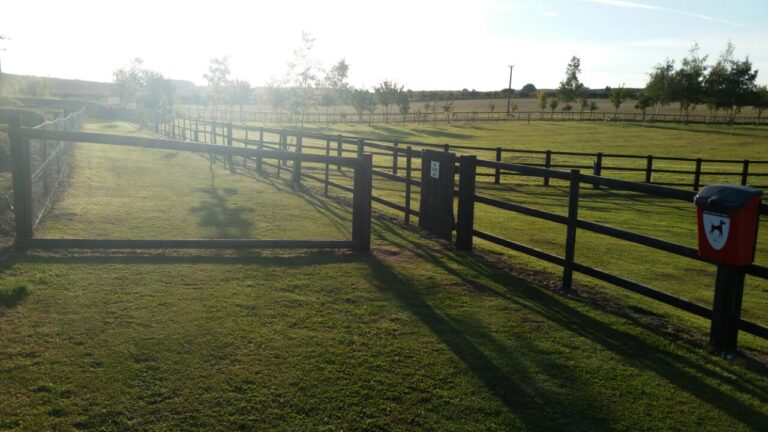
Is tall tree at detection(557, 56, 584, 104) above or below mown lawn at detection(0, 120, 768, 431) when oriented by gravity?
above

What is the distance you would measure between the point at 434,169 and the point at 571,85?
8194 centimetres

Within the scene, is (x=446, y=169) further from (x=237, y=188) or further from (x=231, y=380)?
(x=237, y=188)

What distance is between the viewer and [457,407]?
3662mm

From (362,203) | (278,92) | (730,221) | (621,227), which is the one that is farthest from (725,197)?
(278,92)

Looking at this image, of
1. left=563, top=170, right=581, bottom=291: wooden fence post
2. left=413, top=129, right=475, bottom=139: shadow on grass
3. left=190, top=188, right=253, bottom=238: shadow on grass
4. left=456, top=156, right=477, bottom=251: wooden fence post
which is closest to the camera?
left=563, top=170, right=581, bottom=291: wooden fence post

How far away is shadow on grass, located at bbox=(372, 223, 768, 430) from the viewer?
12.9 ft

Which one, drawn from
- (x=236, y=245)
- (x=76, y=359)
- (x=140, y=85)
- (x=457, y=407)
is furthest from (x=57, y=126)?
(x=140, y=85)

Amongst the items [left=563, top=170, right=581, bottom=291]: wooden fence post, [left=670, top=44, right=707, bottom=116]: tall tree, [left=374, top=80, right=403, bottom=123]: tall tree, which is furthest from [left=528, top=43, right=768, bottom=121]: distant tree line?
[left=563, top=170, right=581, bottom=291]: wooden fence post

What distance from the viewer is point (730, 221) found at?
4.42 meters

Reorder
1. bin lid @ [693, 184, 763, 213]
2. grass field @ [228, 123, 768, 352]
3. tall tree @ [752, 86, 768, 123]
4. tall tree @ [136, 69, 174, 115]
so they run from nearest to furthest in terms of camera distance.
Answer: bin lid @ [693, 184, 763, 213]
grass field @ [228, 123, 768, 352]
tall tree @ [136, 69, 174, 115]
tall tree @ [752, 86, 768, 123]

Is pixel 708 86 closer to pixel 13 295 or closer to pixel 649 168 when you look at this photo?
pixel 649 168

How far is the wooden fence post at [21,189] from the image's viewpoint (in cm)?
634

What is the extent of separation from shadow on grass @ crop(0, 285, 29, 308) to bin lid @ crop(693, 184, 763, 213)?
18.4ft

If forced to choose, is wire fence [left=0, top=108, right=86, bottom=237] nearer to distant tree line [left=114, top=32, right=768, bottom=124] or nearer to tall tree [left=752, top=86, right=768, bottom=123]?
distant tree line [left=114, top=32, right=768, bottom=124]
